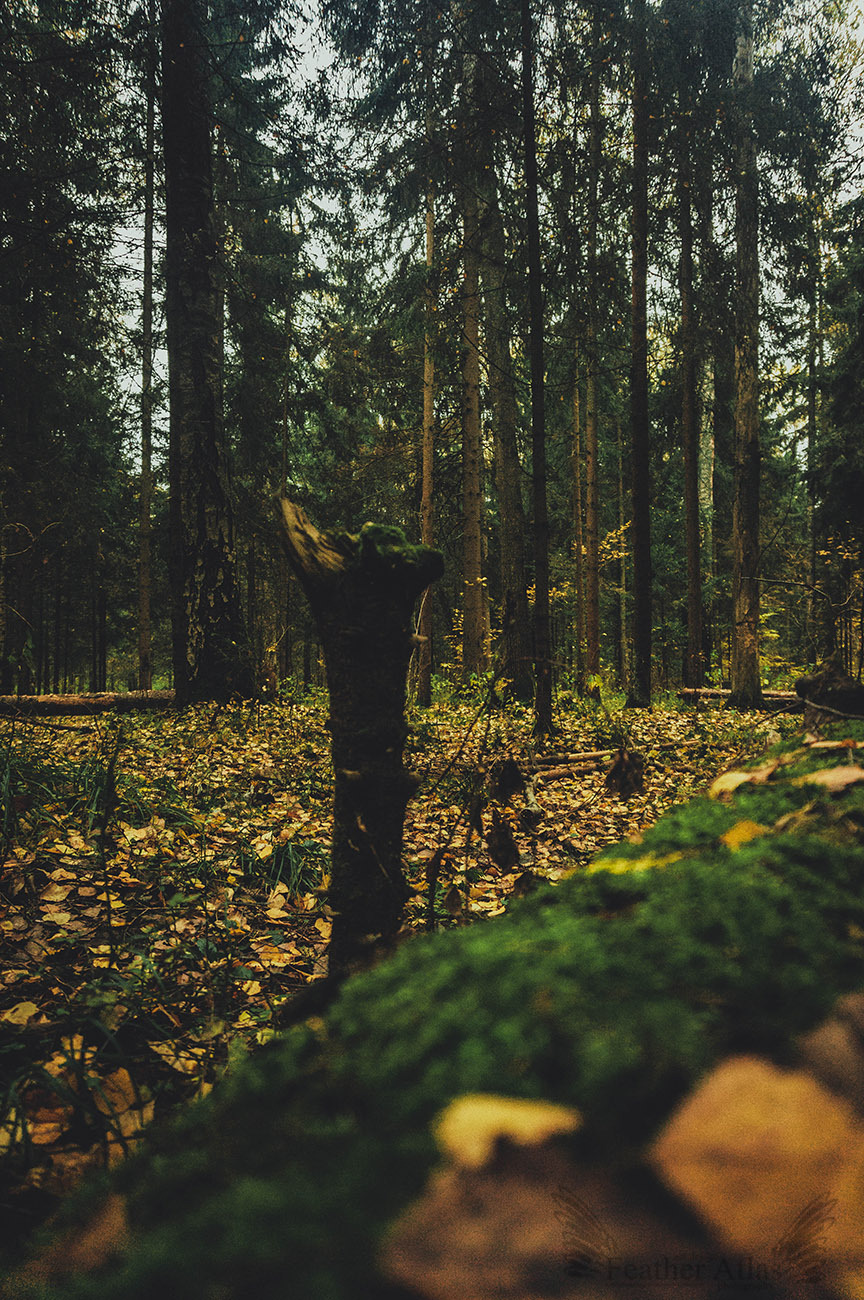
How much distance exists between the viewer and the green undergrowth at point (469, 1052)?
396 mm

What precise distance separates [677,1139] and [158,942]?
8.91ft

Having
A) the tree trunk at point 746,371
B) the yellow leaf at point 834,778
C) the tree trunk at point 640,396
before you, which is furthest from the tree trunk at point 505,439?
the yellow leaf at point 834,778

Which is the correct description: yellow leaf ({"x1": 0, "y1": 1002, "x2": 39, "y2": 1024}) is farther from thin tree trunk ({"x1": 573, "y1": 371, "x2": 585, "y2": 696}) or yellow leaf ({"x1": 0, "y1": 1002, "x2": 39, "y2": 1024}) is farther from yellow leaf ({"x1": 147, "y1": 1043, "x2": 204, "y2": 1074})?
thin tree trunk ({"x1": 573, "y1": 371, "x2": 585, "y2": 696})

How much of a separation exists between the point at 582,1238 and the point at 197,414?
8.90 m

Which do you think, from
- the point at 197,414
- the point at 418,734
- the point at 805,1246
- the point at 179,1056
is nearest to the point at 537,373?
the point at 197,414

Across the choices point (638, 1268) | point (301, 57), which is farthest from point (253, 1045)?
point (301, 57)

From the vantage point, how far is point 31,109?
633cm

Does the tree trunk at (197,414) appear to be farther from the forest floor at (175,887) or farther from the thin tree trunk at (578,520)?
the thin tree trunk at (578,520)

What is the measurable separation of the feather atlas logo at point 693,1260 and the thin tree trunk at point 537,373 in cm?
584

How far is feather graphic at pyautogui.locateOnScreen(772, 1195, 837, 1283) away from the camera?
16.3 inches

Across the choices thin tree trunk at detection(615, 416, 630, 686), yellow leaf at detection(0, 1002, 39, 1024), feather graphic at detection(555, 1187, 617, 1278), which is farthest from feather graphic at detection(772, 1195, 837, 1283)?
thin tree trunk at detection(615, 416, 630, 686)

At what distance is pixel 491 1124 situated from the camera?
0.46 metres

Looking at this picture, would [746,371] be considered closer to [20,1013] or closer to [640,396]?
[640,396]

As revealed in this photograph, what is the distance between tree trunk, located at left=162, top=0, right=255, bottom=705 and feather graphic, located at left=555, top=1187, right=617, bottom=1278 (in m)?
7.71
